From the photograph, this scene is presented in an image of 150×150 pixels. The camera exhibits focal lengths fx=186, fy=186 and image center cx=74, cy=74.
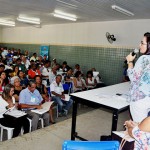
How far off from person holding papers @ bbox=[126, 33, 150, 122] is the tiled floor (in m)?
1.72

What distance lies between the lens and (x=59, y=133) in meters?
3.53

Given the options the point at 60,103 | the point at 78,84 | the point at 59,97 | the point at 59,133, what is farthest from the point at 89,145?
the point at 78,84

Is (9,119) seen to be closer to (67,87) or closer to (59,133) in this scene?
(59,133)

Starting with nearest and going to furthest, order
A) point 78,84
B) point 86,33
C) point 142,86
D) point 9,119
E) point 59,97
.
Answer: point 142,86 < point 9,119 < point 59,97 < point 78,84 < point 86,33

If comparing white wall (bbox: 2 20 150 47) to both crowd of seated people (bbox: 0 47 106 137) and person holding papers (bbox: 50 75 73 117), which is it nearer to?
crowd of seated people (bbox: 0 47 106 137)

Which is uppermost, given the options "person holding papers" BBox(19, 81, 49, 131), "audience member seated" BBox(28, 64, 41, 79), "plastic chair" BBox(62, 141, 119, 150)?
"audience member seated" BBox(28, 64, 41, 79)

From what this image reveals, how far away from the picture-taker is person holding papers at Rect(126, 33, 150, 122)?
1.72m

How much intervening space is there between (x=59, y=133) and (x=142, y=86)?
225 centimetres

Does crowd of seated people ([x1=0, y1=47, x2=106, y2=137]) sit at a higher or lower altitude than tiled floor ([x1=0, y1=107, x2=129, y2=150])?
higher

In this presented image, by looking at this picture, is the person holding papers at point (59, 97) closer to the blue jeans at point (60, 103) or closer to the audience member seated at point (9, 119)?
the blue jeans at point (60, 103)

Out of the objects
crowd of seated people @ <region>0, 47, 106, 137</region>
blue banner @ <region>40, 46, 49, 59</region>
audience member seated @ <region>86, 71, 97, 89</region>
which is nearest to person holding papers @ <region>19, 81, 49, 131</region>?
crowd of seated people @ <region>0, 47, 106, 137</region>

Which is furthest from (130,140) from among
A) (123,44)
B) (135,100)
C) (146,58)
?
(123,44)

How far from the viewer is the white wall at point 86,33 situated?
276 inches

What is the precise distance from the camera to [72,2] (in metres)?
4.93
